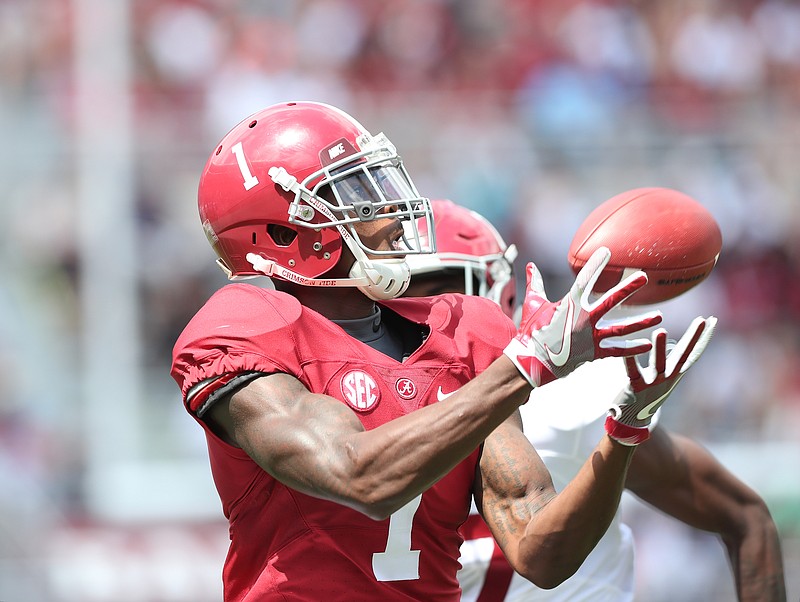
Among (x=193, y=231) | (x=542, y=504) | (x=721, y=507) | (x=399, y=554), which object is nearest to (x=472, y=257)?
(x=721, y=507)

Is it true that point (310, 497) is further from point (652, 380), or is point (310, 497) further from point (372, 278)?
point (652, 380)

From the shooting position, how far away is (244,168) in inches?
110

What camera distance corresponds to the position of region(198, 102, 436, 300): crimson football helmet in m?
2.72

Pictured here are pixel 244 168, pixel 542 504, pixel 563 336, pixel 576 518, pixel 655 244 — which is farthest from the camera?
pixel 655 244

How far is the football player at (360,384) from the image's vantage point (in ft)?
7.40

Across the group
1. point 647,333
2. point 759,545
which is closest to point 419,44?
point 647,333

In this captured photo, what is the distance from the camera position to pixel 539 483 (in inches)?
105

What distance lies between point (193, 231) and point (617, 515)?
5233mm

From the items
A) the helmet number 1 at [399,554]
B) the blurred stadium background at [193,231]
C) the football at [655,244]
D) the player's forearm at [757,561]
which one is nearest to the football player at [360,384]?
the helmet number 1 at [399,554]

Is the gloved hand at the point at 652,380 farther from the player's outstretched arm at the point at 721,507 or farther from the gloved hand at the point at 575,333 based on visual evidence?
the player's outstretched arm at the point at 721,507

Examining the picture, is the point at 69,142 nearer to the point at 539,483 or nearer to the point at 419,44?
the point at 419,44

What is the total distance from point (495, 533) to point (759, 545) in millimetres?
1264

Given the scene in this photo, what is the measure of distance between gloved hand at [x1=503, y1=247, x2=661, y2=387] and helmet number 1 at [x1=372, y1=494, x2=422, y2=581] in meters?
0.49

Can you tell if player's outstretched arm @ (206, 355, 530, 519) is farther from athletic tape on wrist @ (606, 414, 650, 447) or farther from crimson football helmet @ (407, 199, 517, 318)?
crimson football helmet @ (407, 199, 517, 318)
